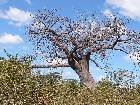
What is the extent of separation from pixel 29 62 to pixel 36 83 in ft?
3.50

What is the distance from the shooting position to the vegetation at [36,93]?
17969mm

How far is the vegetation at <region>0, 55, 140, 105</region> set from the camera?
1797cm

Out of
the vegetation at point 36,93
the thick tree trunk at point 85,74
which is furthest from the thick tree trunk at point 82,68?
the vegetation at point 36,93

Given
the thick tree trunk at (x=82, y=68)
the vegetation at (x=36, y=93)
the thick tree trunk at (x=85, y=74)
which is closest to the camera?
the vegetation at (x=36, y=93)

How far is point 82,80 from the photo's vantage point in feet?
109

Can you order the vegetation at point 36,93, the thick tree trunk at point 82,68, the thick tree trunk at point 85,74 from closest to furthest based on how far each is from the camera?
the vegetation at point 36,93 → the thick tree trunk at point 85,74 → the thick tree trunk at point 82,68

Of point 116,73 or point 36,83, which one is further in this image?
point 116,73

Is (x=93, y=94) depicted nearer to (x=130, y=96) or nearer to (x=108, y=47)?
(x=130, y=96)

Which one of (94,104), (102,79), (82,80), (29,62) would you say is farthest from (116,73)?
(29,62)

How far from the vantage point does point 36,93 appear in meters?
19.6

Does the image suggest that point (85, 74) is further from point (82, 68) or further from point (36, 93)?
point (36, 93)

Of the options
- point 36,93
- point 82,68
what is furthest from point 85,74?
point 36,93

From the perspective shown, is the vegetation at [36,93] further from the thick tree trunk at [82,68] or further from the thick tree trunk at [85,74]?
the thick tree trunk at [82,68]

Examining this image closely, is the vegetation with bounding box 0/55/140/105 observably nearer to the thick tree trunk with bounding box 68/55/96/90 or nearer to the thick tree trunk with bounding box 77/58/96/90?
the thick tree trunk with bounding box 77/58/96/90
